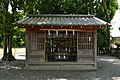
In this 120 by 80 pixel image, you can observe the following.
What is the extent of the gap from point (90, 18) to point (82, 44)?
7.95 ft

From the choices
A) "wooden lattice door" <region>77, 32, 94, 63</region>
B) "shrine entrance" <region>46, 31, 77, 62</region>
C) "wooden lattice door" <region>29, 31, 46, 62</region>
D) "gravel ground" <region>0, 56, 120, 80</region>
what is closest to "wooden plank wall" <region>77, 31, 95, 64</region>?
"wooden lattice door" <region>77, 32, 94, 63</region>

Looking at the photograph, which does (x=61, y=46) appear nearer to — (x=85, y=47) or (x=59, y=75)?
(x=85, y=47)

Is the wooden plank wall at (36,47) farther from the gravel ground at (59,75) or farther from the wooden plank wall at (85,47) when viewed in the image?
the wooden plank wall at (85,47)

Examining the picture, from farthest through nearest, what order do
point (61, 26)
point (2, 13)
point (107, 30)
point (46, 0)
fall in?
point (107, 30) < point (46, 0) < point (2, 13) < point (61, 26)

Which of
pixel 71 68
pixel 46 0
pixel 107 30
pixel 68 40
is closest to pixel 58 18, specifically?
pixel 68 40

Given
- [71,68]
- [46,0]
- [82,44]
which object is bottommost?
[71,68]

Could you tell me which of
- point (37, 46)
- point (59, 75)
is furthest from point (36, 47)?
point (59, 75)

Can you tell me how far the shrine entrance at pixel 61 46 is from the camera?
50.2 feet

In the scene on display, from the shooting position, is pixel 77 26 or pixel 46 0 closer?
pixel 77 26

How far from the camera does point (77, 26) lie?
1373 cm

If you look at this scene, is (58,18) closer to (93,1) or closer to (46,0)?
(46,0)

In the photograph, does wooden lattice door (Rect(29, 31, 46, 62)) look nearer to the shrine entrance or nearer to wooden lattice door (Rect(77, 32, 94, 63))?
the shrine entrance

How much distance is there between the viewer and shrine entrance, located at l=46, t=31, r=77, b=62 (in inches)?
602

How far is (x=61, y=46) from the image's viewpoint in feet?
54.0
